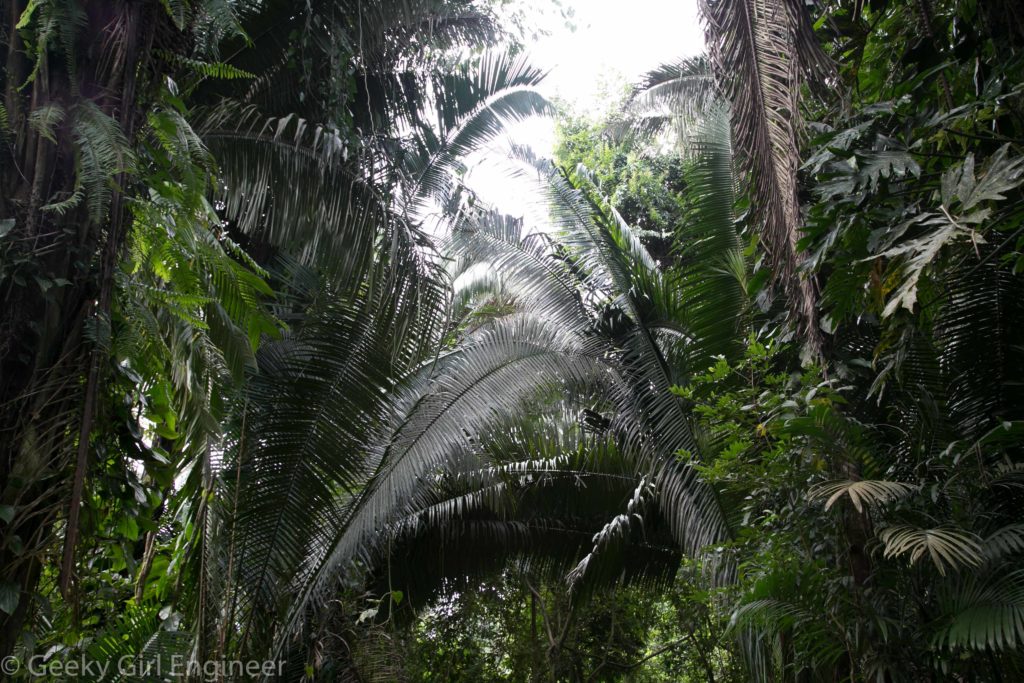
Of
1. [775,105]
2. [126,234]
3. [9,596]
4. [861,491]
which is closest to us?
[9,596]

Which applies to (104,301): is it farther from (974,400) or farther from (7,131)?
(974,400)

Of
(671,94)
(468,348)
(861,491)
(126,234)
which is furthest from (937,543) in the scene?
(671,94)

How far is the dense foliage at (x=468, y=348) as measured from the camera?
2.47 m

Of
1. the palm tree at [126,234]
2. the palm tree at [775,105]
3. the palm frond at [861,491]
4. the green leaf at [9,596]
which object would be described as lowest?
the green leaf at [9,596]

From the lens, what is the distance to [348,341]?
18.9 ft

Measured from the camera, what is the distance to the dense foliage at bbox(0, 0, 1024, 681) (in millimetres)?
2469

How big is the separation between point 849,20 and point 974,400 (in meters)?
1.98

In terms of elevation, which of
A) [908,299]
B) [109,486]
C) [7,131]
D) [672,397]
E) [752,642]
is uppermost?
[672,397]

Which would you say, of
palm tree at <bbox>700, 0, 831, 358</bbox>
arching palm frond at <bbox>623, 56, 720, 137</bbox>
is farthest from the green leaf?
arching palm frond at <bbox>623, 56, 720, 137</bbox>

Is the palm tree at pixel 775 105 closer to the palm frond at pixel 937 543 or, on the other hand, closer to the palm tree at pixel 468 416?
the palm frond at pixel 937 543

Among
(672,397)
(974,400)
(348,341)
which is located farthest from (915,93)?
(348,341)

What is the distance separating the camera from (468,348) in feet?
21.6

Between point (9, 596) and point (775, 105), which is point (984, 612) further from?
point (9, 596)

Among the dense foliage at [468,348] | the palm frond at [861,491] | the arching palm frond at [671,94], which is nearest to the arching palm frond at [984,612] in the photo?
the dense foliage at [468,348]
